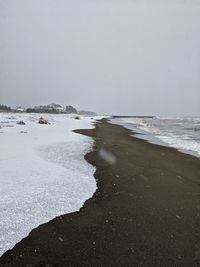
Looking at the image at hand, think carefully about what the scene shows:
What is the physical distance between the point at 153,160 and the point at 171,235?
12042 mm

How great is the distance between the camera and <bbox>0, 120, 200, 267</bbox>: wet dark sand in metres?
6.88

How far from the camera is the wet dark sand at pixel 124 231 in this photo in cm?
688

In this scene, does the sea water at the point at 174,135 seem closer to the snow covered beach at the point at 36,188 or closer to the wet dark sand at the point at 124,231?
the snow covered beach at the point at 36,188

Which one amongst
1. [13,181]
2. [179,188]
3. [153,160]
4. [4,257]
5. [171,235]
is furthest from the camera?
[153,160]

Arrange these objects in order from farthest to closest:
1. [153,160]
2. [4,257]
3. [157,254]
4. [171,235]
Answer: [153,160] < [171,235] < [157,254] < [4,257]

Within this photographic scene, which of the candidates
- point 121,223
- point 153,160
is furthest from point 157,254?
point 153,160

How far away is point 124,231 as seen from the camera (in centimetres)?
841

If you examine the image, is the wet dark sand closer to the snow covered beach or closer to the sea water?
the snow covered beach

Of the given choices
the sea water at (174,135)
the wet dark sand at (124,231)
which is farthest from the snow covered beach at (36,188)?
the sea water at (174,135)

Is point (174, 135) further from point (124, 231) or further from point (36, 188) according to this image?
point (124, 231)

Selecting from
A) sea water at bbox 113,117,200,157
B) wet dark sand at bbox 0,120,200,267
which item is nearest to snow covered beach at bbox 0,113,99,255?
wet dark sand at bbox 0,120,200,267

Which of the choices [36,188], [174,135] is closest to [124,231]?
[36,188]

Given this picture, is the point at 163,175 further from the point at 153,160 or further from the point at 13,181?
the point at 13,181

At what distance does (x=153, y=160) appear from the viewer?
20312mm
